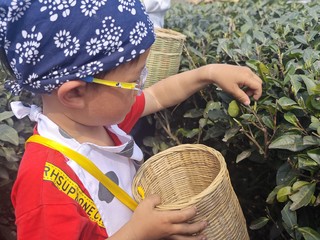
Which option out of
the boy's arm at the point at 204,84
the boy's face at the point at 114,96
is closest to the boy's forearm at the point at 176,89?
the boy's arm at the point at 204,84

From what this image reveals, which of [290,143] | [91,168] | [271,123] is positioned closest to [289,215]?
[290,143]

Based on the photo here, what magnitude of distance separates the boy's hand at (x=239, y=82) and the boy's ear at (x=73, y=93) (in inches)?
24.2

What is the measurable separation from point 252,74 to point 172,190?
622 millimetres

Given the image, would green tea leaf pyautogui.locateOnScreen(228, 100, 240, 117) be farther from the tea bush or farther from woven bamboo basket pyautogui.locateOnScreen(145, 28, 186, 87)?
woven bamboo basket pyautogui.locateOnScreen(145, 28, 186, 87)

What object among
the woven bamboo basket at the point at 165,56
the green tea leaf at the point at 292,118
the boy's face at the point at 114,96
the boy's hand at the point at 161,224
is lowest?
the woven bamboo basket at the point at 165,56

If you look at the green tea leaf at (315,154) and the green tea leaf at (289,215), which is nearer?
the green tea leaf at (315,154)

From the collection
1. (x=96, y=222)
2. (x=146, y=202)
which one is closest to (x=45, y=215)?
(x=96, y=222)

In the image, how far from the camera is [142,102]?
2.29 metres

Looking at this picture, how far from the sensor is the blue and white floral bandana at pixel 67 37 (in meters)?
1.54

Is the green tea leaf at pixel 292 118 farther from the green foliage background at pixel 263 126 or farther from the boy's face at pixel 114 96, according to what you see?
the boy's face at pixel 114 96

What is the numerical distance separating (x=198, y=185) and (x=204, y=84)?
469 millimetres

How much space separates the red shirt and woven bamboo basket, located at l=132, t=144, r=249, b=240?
23cm

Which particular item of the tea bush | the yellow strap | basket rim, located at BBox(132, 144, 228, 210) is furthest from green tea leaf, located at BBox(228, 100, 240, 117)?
the yellow strap

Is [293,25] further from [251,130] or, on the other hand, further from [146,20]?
[146,20]
